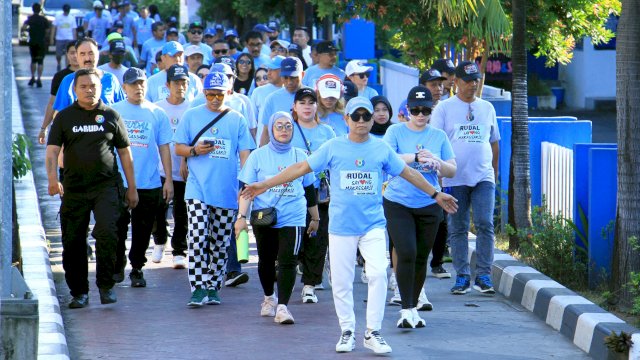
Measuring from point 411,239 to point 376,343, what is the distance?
110 cm

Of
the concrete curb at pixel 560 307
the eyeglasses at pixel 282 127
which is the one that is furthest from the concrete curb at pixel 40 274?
the concrete curb at pixel 560 307

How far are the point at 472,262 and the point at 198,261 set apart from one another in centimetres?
288

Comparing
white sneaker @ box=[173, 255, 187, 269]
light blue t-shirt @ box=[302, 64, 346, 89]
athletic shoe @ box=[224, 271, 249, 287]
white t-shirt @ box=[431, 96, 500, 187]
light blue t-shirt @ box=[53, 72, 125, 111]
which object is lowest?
athletic shoe @ box=[224, 271, 249, 287]

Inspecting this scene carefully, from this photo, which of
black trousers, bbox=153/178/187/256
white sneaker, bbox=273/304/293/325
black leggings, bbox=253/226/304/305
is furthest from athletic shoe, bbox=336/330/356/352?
black trousers, bbox=153/178/187/256

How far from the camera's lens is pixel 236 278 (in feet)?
38.0

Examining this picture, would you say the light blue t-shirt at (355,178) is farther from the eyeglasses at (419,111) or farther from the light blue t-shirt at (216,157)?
the light blue t-shirt at (216,157)

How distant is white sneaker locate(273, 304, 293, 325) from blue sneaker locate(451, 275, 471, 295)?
1833mm

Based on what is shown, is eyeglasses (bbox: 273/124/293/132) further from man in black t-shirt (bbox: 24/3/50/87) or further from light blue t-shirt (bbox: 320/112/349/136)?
man in black t-shirt (bbox: 24/3/50/87)

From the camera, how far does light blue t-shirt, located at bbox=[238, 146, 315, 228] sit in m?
10.1

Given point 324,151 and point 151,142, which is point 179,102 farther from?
point 324,151

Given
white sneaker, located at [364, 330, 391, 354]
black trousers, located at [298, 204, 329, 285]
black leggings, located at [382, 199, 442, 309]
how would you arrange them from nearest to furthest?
white sneaker, located at [364, 330, 391, 354] < black leggings, located at [382, 199, 442, 309] < black trousers, located at [298, 204, 329, 285]

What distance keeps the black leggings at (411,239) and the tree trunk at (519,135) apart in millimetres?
2738

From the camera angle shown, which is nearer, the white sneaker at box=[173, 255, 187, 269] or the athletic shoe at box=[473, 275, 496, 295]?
the athletic shoe at box=[473, 275, 496, 295]

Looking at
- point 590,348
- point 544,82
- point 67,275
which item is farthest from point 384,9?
point 544,82
